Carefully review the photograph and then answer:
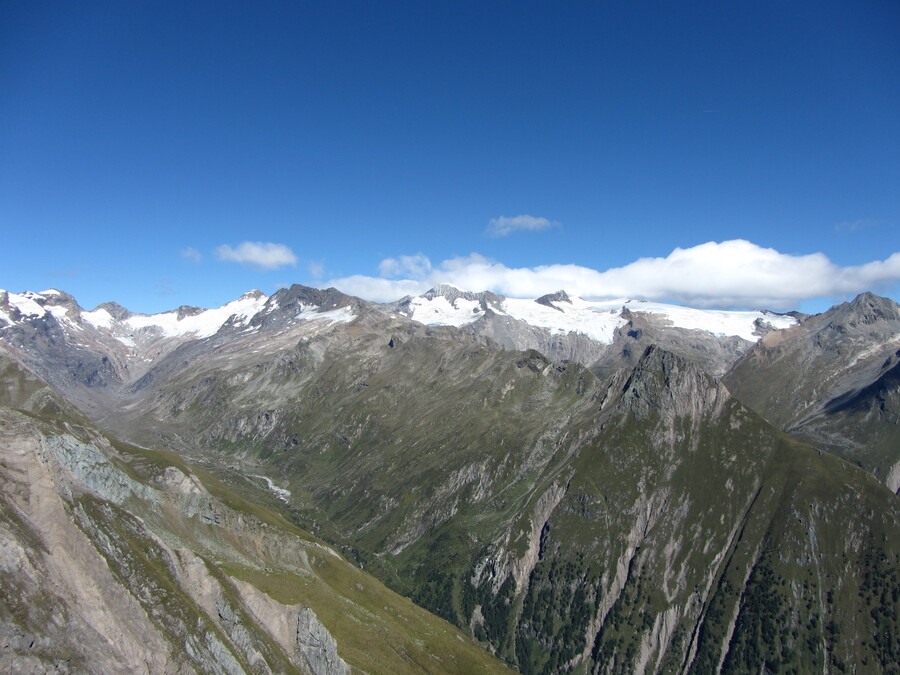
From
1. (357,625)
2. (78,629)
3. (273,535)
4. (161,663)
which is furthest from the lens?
(273,535)

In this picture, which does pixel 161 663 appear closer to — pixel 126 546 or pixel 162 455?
pixel 126 546

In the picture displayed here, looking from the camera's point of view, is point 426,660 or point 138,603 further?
point 426,660

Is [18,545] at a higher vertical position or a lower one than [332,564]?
higher

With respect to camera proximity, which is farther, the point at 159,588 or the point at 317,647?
the point at 317,647

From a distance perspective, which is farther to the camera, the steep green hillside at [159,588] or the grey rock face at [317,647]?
the grey rock face at [317,647]

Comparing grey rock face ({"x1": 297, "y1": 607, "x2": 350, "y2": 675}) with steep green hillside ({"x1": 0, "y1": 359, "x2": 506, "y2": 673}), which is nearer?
steep green hillside ({"x1": 0, "y1": 359, "x2": 506, "y2": 673})

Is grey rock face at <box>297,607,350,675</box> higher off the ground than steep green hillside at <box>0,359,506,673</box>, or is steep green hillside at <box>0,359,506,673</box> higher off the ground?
steep green hillside at <box>0,359,506,673</box>

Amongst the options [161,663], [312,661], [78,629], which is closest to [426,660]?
[312,661]

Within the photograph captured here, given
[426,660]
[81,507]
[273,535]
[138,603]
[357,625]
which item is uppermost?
[81,507]

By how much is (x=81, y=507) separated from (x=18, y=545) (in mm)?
25303

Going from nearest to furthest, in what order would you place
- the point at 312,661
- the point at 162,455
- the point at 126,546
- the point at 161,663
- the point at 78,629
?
the point at 78,629 → the point at 161,663 → the point at 126,546 → the point at 312,661 → the point at 162,455

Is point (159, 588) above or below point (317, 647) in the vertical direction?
above

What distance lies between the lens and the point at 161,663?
78.9 meters

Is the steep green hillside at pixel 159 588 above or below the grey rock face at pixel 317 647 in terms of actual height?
above
